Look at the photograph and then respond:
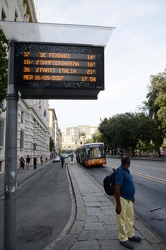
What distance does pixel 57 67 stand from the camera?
4273 mm

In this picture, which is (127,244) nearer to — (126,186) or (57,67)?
(126,186)

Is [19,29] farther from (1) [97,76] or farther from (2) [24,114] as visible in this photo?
(2) [24,114]

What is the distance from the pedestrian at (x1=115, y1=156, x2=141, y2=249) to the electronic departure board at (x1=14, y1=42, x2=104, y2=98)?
67.4 inches

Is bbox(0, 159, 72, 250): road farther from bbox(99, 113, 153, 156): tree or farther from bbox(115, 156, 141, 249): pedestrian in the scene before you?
bbox(99, 113, 153, 156): tree

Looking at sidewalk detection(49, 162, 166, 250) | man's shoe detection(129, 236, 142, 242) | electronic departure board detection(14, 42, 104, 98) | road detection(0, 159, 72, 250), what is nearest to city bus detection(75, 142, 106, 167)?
road detection(0, 159, 72, 250)

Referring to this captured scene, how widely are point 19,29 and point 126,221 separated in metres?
4.21

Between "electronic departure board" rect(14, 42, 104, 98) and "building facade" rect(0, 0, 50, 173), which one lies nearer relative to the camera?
"electronic departure board" rect(14, 42, 104, 98)

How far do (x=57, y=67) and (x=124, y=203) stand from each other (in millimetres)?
2894

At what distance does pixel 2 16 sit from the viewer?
66.3 ft

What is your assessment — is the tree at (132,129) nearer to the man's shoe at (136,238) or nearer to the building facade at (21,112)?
the building facade at (21,112)

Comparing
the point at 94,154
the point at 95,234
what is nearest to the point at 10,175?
the point at 95,234

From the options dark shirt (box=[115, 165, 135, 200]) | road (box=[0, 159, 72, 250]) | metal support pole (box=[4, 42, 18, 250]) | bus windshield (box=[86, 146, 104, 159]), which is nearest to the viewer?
metal support pole (box=[4, 42, 18, 250])

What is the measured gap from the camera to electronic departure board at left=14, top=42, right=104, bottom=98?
4184mm

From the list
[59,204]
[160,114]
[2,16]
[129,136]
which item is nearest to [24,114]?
[2,16]
